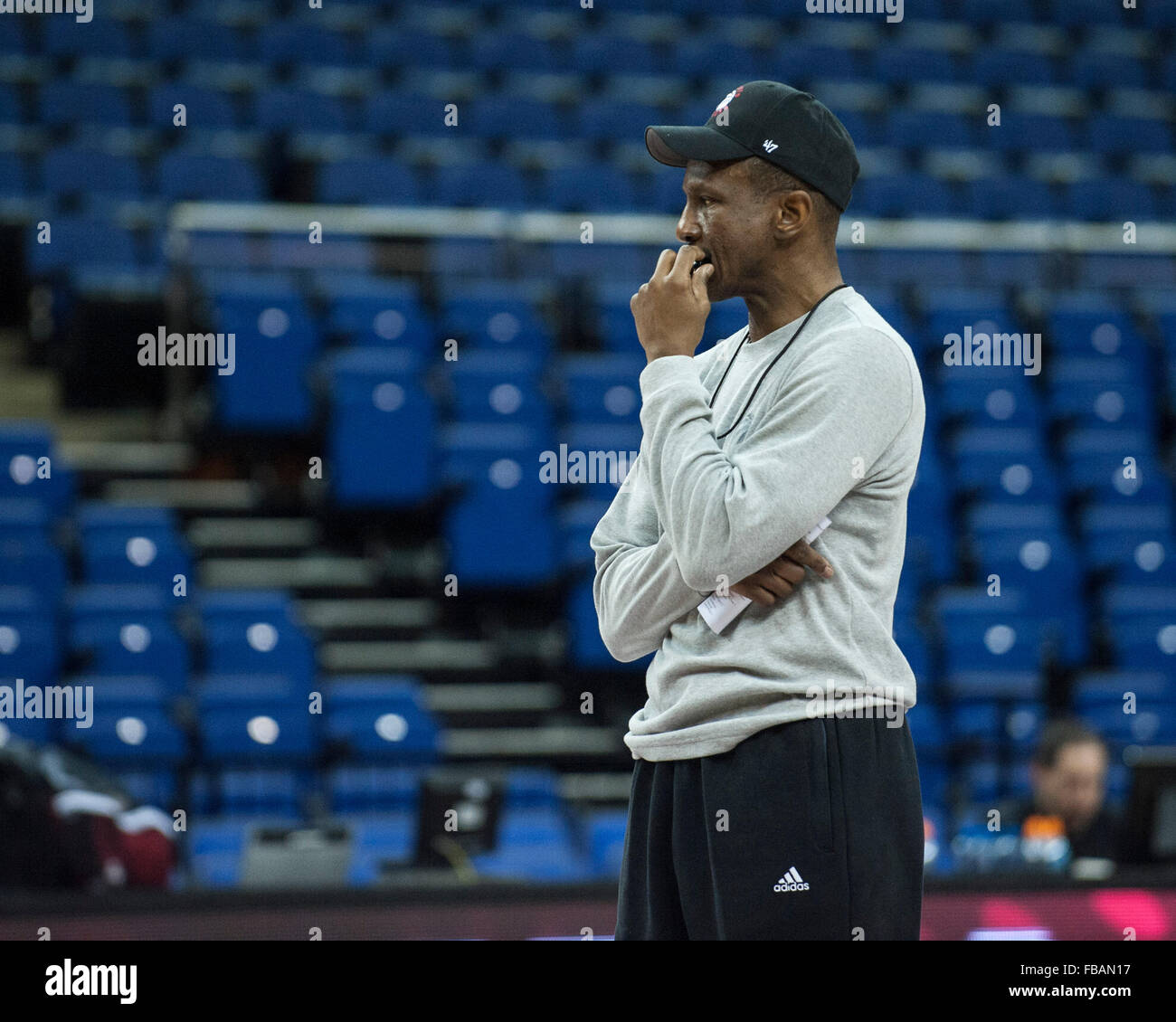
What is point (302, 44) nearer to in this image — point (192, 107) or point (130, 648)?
point (192, 107)

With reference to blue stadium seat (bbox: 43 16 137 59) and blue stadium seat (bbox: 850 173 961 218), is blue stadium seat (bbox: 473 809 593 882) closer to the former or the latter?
blue stadium seat (bbox: 850 173 961 218)

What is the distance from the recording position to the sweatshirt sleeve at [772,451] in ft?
5.44

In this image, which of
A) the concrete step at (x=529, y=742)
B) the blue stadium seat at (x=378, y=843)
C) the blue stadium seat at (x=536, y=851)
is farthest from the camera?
the concrete step at (x=529, y=742)

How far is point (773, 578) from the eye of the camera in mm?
1702

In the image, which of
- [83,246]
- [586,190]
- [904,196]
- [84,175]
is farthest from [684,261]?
[904,196]

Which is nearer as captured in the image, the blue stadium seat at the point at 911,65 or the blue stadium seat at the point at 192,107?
Answer: the blue stadium seat at the point at 192,107

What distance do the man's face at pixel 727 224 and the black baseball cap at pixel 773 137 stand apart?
0.02m

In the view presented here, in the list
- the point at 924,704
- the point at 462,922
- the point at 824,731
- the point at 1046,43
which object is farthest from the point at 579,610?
the point at 1046,43

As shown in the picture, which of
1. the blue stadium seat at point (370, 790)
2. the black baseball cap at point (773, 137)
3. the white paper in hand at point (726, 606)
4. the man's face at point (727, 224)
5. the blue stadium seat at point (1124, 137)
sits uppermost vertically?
the blue stadium seat at point (1124, 137)

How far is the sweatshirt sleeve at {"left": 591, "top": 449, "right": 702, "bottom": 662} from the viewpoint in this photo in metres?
1.78

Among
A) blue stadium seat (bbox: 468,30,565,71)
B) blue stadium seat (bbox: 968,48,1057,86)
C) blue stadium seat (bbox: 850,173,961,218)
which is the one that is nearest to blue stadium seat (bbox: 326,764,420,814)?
blue stadium seat (bbox: 850,173,961,218)

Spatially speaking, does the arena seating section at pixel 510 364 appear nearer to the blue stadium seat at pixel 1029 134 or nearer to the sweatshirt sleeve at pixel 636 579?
the blue stadium seat at pixel 1029 134

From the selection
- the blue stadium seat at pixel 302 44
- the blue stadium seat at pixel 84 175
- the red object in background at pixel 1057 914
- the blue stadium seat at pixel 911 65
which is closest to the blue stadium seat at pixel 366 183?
the blue stadium seat at pixel 84 175

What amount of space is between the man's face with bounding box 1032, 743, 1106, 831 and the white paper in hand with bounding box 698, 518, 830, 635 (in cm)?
313
